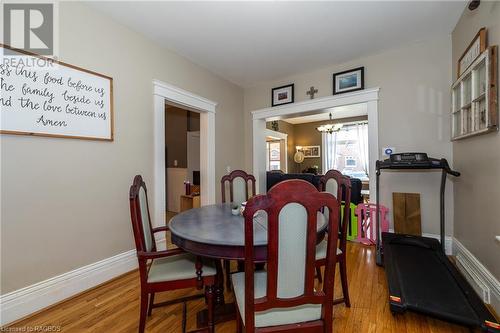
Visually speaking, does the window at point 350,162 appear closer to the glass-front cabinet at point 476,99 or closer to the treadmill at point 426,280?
the glass-front cabinet at point 476,99

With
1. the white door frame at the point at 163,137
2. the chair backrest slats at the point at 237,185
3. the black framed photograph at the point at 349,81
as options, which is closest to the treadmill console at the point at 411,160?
the black framed photograph at the point at 349,81

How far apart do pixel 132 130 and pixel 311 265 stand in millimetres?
2315

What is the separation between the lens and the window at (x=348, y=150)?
687 centimetres

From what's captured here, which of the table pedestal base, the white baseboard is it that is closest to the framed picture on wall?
the white baseboard

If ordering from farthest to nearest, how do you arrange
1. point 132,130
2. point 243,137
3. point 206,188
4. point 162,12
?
point 243,137 < point 206,188 < point 132,130 < point 162,12

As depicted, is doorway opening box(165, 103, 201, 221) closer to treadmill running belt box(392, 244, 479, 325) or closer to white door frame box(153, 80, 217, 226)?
white door frame box(153, 80, 217, 226)

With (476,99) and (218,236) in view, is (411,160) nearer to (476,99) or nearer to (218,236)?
(476,99)

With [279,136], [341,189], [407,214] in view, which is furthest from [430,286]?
[279,136]

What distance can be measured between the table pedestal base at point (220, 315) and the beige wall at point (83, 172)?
1.23 meters

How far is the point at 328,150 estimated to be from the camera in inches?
295

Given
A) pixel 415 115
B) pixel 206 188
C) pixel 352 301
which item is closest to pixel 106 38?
pixel 206 188

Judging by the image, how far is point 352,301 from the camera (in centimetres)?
184

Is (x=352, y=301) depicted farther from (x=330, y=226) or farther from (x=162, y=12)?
(x=162, y=12)

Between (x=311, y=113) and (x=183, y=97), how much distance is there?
207 cm
